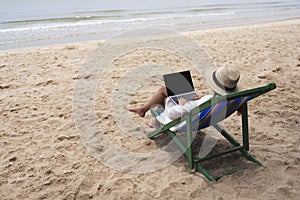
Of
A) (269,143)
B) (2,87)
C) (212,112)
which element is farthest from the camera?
(2,87)

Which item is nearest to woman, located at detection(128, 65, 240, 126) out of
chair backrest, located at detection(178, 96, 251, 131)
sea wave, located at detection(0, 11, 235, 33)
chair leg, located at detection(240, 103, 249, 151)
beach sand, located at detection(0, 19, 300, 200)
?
chair backrest, located at detection(178, 96, 251, 131)

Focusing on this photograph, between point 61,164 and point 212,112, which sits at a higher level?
point 212,112

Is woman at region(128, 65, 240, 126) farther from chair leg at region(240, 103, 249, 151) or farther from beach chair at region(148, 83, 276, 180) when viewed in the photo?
chair leg at region(240, 103, 249, 151)

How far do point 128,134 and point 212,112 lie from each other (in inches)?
49.9

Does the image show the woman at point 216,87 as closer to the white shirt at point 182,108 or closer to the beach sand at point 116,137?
the white shirt at point 182,108

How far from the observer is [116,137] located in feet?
12.0

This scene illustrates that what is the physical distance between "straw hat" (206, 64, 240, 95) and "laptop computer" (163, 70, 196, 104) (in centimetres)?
52

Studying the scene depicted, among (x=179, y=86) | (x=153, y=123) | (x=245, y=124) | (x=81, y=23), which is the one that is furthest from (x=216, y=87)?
(x=81, y=23)

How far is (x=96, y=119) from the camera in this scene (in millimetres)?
4043

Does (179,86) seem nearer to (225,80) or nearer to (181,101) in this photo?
(181,101)

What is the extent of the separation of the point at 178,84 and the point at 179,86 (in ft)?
0.11

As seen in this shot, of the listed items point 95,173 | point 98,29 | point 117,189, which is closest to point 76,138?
point 95,173

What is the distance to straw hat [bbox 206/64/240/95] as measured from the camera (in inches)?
107

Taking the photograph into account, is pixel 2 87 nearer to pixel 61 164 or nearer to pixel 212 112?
pixel 61 164
